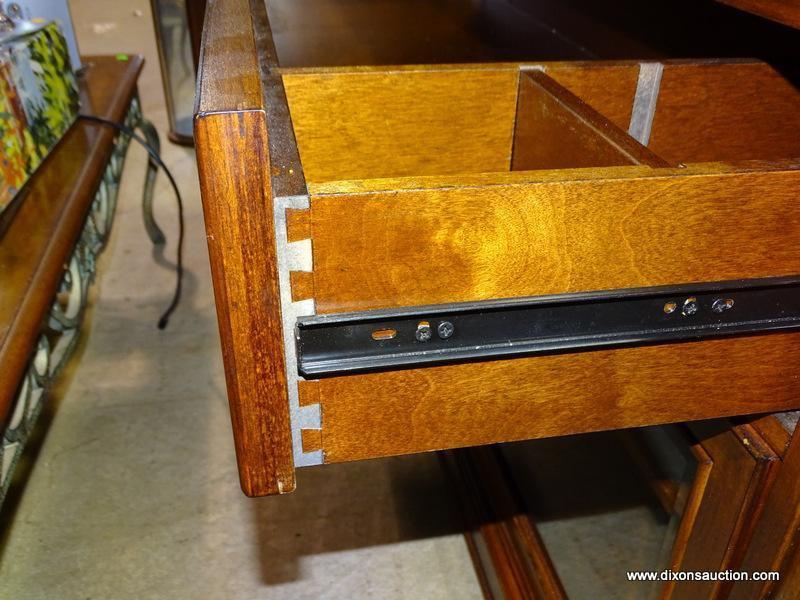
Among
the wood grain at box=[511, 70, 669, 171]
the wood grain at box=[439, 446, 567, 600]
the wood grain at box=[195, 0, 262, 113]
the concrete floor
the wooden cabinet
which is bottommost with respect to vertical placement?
the concrete floor

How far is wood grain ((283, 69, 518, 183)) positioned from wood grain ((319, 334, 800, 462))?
0.44m

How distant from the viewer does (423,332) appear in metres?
0.51

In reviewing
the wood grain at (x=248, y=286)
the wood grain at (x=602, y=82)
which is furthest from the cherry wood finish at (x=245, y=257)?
the wood grain at (x=602, y=82)

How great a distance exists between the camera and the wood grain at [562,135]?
0.61m

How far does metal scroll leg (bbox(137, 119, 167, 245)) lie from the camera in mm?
1922

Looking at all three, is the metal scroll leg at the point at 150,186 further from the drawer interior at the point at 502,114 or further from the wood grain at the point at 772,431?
the wood grain at the point at 772,431

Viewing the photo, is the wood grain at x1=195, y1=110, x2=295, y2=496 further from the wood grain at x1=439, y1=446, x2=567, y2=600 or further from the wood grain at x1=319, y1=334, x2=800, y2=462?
the wood grain at x1=439, y1=446, x2=567, y2=600

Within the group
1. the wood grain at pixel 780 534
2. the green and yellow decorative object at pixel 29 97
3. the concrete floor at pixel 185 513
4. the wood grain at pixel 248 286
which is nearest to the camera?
the wood grain at pixel 248 286

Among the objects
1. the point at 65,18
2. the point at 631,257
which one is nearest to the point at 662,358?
the point at 631,257

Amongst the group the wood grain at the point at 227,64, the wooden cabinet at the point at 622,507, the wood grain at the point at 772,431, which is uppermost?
the wood grain at the point at 227,64

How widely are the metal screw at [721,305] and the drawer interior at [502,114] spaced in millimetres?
289

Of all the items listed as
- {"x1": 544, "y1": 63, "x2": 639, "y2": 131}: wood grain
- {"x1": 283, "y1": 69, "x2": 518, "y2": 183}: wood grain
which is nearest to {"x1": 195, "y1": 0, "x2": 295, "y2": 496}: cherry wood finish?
{"x1": 283, "y1": 69, "x2": 518, "y2": 183}: wood grain

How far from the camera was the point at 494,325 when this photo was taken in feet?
1.71

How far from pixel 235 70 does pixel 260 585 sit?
101cm
